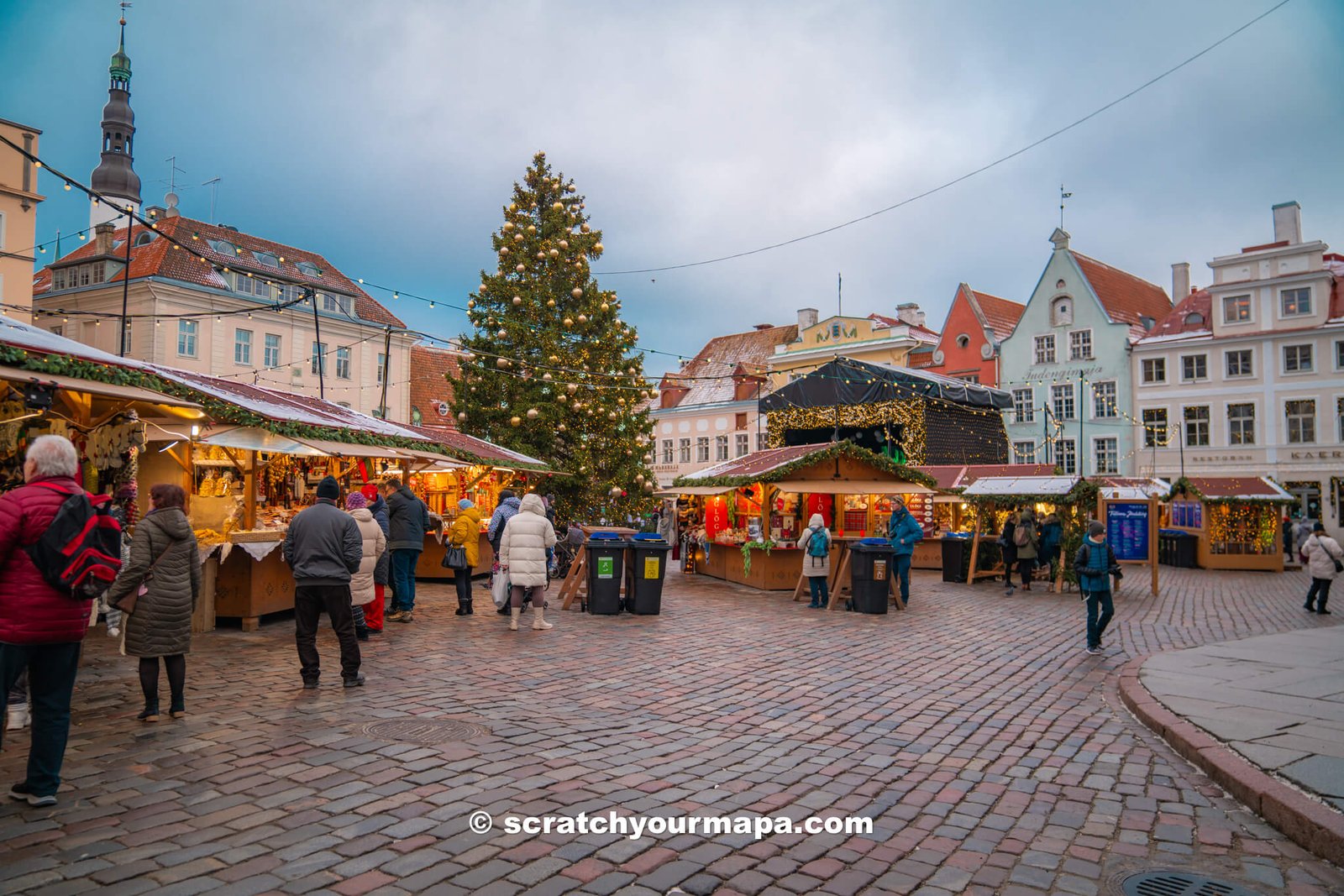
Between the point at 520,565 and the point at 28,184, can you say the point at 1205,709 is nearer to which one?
the point at 520,565

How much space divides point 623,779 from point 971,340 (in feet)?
140

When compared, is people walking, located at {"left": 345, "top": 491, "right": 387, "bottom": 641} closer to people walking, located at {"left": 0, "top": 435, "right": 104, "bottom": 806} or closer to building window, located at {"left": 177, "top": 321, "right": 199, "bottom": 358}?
people walking, located at {"left": 0, "top": 435, "right": 104, "bottom": 806}

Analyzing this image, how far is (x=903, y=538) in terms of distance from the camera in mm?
14656

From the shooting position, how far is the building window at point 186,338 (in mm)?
34906

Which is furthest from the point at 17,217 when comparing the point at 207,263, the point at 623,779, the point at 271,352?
the point at 623,779

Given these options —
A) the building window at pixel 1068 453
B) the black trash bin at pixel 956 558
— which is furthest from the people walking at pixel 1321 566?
the building window at pixel 1068 453

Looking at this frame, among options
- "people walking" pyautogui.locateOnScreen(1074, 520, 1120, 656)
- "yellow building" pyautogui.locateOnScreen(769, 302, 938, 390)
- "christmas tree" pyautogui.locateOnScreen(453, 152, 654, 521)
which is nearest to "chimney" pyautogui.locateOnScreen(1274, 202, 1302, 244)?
"yellow building" pyautogui.locateOnScreen(769, 302, 938, 390)

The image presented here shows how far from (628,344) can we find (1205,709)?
16806 millimetres

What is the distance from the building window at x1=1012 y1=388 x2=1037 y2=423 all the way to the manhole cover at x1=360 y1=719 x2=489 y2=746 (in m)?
39.8

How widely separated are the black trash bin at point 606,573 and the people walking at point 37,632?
27.7 ft

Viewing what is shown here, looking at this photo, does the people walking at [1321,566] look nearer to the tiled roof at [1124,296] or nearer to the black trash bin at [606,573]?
the black trash bin at [606,573]

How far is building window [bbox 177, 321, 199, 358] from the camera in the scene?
34906mm

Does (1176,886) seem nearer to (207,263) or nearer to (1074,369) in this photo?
(207,263)

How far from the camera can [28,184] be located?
1131 inches
